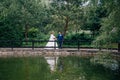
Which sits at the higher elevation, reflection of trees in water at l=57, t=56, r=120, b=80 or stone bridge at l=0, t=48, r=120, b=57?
stone bridge at l=0, t=48, r=120, b=57

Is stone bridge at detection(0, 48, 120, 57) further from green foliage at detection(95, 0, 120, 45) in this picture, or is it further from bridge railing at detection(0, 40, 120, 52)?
green foliage at detection(95, 0, 120, 45)

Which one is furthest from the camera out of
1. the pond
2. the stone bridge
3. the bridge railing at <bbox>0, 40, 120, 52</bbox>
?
the bridge railing at <bbox>0, 40, 120, 52</bbox>

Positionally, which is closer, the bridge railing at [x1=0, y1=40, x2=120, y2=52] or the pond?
the pond

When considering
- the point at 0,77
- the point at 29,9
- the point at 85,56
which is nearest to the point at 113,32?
the point at 0,77

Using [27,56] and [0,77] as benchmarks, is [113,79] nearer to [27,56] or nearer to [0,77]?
[0,77]

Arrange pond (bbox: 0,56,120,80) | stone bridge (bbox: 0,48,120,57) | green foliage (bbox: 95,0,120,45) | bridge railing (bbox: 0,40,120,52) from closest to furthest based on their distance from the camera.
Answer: green foliage (bbox: 95,0,120,45), pond (bbox: 0,56,120,80), stone bridge (bbox: 0,48,120,57), bridge railing (bbox: 0,40,120,52)

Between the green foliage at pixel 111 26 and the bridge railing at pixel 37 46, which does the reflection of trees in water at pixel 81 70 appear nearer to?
the green foliage at pixel 111 26

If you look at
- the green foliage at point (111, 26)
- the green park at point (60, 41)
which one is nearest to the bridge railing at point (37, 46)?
the green park at point (60, 41)

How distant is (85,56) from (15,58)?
264 inches

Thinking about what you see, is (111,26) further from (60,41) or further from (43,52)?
(60,41)

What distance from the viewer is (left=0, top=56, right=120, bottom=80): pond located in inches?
798

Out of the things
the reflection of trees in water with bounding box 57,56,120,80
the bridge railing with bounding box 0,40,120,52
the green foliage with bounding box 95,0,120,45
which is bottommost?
the reflection of trees in water with bounding box 57,56,120,80

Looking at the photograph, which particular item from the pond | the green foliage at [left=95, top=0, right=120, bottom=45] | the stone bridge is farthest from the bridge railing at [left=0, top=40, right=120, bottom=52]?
the green foliage at [left=95, top=0, right=120, bottom=45]

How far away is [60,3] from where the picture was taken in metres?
40.0
